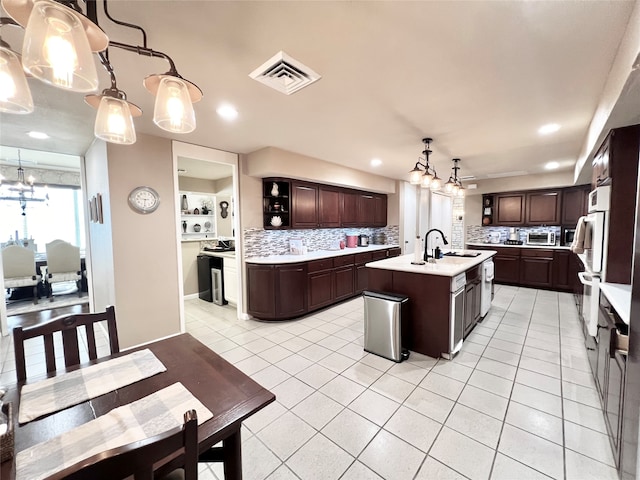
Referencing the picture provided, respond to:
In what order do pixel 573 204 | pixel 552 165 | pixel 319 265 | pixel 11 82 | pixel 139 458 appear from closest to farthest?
1. pixel 139 458
2. pixel 11 82
3. pixel 319 265
4. pixel 552 165
5. pixel 573 204

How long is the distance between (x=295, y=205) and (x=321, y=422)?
302cm

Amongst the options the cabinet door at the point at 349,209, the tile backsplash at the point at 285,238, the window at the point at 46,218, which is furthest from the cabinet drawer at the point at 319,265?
the window at the point at 46,218

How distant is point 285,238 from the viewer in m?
4.55

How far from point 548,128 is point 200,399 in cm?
399

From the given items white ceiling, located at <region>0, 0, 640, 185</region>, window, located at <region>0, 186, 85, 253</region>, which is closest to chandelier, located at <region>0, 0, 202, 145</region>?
white ceiling, located at <region>0, 0, 640, 185</region>

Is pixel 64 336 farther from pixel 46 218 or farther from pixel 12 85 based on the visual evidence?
pixel 46 218

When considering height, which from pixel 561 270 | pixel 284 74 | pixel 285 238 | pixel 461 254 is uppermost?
pixel 284 74

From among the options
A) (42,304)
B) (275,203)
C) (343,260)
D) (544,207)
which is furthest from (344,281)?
(42,304)

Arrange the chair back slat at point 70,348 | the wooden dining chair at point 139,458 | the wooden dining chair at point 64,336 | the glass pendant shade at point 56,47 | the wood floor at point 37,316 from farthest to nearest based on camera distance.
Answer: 1. the wood floor at point 37,316
2. the chair back slat at point 70,348
3. the wooden dining chair at point 64,336
4. the glass pendant shade at point 56,47
5. the wooden dining chair at point 139,458

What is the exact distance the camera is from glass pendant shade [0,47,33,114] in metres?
0.83

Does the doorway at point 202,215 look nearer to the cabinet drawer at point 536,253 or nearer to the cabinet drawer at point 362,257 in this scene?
the cabinet drawer at point 362,257

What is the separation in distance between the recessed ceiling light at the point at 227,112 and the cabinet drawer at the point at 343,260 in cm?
268

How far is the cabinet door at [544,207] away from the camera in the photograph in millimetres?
5480

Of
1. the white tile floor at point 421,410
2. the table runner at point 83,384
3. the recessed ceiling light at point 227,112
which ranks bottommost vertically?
the white tile floor at point 421,410
